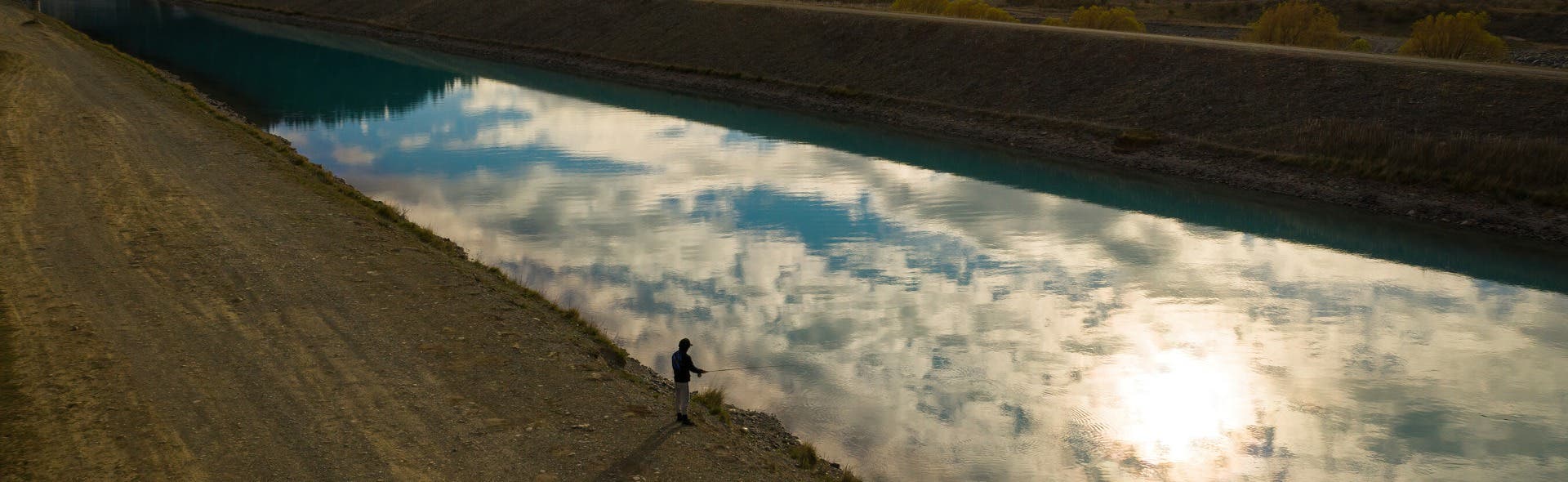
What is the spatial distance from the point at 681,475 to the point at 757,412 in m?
3.25

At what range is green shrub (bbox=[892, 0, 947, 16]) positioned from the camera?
74.4m

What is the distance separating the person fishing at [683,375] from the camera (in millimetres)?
14406

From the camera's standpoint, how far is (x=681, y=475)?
13.4m

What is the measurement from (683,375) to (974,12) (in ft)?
197

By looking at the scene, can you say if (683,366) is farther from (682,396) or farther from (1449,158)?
(1449,158)

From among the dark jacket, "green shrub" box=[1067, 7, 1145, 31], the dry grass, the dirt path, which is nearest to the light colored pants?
the dark jacket

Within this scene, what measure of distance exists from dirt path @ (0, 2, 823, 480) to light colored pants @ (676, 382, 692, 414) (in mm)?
384

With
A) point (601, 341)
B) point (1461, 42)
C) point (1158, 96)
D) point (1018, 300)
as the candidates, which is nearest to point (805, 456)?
point (601, 341)

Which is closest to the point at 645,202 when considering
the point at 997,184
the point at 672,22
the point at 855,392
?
the point at 997,184

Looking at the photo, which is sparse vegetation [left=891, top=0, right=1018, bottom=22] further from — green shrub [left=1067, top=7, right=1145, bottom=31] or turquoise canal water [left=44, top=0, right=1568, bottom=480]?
turquoise canal water [left=44, top=0, right=1568, bottom=480]

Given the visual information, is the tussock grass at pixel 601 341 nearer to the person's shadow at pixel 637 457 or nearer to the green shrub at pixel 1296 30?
the person's shadow at pixel 637 457

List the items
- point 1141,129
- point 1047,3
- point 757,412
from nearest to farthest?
point 757,412, point 1141,129, point 1047,3

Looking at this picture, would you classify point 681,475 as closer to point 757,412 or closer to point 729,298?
point 757,412

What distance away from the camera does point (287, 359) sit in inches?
623
